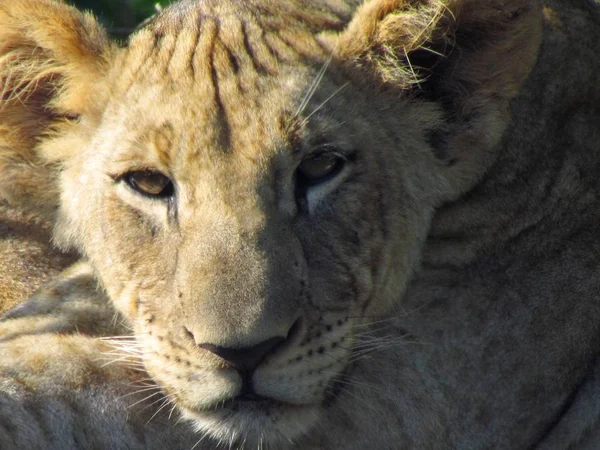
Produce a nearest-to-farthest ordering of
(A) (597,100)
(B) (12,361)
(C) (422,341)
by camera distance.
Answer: (B) (12,361), (C) (422,341), (A) (597,100)

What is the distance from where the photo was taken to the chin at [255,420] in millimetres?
3326

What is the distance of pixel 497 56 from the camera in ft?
12.7

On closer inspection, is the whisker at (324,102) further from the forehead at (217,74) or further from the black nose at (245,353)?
the black nose at (245,353)

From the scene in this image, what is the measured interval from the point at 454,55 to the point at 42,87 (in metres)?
1.39

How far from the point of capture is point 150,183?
3.65 m

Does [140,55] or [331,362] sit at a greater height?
[140,55]

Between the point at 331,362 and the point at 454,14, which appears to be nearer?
the point at 331,362

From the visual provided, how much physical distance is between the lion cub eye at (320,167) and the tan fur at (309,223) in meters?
0.03

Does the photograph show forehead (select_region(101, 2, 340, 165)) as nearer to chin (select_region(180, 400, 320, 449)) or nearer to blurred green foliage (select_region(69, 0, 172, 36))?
chin (select_region(180, 400, 320, 449))

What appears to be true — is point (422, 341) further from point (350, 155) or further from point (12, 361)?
point (12, 361)

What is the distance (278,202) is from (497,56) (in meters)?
0.93

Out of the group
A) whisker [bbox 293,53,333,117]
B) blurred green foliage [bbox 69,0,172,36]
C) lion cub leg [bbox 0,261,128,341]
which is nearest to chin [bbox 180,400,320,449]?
lion cub leg [bbox 0,261,128,341]

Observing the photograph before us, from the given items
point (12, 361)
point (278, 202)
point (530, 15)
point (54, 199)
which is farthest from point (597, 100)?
point (12, 361)

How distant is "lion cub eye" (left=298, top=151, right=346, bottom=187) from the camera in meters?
3.58
